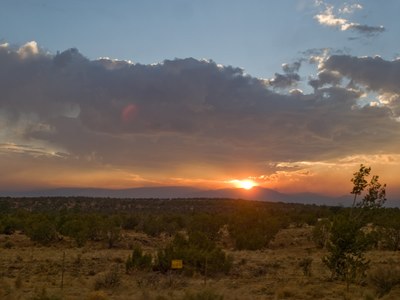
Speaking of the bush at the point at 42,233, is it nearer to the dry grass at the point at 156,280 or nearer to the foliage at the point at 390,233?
the dry grass at the point at 156,280

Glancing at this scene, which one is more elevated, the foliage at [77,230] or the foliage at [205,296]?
the foliage at [205,296]

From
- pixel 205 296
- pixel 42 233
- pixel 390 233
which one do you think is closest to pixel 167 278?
pixel 205 296

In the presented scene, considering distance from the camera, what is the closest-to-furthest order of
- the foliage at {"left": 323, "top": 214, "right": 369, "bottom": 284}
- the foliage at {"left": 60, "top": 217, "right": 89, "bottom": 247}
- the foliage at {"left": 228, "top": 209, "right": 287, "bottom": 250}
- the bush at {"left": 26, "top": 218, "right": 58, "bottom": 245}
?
the foliage at {"left": 323, "top": 214, "right": 369, "bottom": 284} < the foliage at {"left": 60, "top": 217, "right": 89, "bottom": 247} < the bush at {"left": 26, "top": 218, "right": 58, "bottom": 245} < the foliage at {"left": 228, "top": 209, "right": 287, "bottom": 250}

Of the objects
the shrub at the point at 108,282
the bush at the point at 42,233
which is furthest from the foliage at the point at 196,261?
the bush at the point at 42,233

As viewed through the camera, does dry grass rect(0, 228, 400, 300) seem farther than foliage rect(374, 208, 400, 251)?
No

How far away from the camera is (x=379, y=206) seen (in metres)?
21.3

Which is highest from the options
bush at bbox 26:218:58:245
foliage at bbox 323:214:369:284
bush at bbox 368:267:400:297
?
foliage at bbox 323:214:369:284

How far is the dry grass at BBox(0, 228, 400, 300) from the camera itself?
65.8ft

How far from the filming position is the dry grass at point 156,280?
65.8ft

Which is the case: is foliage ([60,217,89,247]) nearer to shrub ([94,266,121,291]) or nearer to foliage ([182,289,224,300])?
shrub ([94,266,121,291])

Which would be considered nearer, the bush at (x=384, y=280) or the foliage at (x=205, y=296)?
the foliage at (x=205, y=296)

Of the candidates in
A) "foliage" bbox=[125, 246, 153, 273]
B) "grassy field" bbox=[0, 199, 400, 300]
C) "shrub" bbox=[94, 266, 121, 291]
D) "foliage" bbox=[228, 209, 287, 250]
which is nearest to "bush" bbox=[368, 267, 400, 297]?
"grassy field" bbox=[0, 199, 400, 300]

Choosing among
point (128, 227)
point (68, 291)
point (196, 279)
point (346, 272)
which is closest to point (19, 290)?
point (68, 291)

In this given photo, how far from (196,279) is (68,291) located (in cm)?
775
